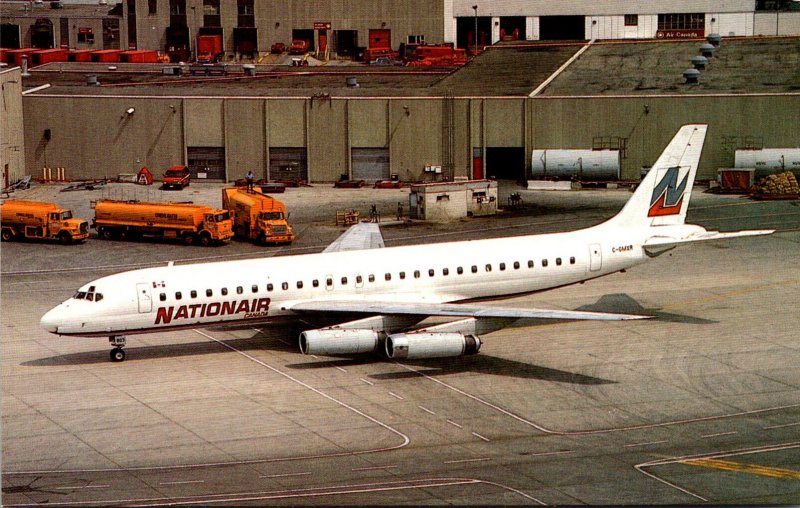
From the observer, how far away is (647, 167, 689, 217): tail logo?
2387 inches

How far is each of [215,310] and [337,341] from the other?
19.7 ft

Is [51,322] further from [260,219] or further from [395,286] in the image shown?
[260,219]

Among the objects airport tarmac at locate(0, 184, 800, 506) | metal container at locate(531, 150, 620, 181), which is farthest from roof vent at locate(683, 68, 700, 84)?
airport tarmac at locate(0, 184, 800, 506)

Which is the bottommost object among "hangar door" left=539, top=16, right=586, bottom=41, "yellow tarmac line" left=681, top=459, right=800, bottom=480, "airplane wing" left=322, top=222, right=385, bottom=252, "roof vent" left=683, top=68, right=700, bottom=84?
"yellow tarmac line" left=681, top=459, right=800, bottom=480

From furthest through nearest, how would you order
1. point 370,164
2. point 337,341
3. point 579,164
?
point 370,164 < point 579,164 < point 337,341

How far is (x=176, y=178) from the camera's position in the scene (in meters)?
105

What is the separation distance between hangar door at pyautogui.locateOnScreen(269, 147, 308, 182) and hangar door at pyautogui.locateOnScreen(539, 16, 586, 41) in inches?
2736

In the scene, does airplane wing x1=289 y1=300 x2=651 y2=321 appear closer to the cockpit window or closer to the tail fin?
the cockpit window

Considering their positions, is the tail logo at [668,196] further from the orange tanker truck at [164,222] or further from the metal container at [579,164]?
the metal container at [579,164]

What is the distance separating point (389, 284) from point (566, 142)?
5461 centimetres

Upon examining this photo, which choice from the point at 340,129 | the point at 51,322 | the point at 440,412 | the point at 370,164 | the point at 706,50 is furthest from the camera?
the point at 706,50

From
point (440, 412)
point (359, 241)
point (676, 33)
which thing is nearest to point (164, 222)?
point (359, 241)

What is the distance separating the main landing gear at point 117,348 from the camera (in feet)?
174

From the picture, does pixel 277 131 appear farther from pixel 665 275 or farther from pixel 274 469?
pixel 274 469
